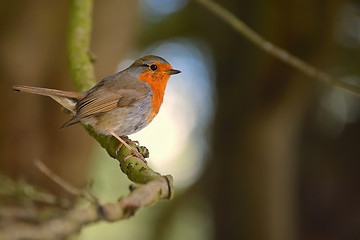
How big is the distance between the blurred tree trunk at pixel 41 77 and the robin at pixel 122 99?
97.5 inches

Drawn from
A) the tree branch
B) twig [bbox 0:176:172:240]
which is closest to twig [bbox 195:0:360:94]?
the tree branch

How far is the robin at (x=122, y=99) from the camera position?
3.01 m

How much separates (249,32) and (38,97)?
3.12m

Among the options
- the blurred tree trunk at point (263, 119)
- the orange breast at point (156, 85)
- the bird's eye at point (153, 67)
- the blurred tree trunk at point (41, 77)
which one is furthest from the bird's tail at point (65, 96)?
the blurred tree trunk at point (263, 119)

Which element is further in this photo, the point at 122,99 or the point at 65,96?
the point at 122,99

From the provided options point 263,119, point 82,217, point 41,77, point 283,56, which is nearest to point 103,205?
point 82,217

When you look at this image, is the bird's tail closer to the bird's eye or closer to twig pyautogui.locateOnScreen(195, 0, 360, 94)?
the bird's eye

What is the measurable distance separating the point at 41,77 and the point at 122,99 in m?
2.72

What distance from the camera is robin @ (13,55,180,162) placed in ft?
9.87

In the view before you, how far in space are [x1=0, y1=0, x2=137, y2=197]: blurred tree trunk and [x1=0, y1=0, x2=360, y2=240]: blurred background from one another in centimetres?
1

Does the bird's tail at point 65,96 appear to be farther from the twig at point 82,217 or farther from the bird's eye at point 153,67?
the twig at point 82,217

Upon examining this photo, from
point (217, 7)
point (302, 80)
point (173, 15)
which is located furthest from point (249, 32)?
point (173, 15)

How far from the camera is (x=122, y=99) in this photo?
3352 mm

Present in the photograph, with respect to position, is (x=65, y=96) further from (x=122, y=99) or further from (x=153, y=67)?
(x=153, y=67)
